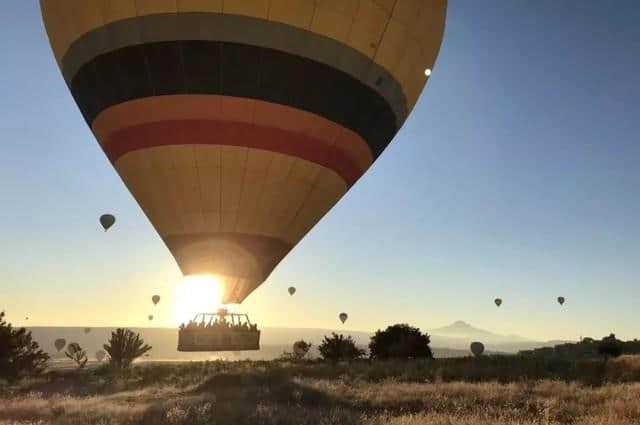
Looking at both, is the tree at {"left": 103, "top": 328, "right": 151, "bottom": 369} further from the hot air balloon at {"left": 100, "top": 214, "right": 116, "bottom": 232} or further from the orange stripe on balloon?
the orange stripe on balloon

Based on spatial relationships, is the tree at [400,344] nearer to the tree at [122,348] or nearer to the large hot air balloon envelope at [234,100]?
the tree at [122,348]

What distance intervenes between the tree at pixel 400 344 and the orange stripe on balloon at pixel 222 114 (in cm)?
1972

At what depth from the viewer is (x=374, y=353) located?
128ft

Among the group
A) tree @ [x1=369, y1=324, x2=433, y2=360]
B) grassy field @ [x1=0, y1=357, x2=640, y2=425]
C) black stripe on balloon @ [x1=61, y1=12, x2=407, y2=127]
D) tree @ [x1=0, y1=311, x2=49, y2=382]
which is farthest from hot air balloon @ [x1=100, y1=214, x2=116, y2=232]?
tree @ [x1=369, y1=324, x2=433, y2=360]

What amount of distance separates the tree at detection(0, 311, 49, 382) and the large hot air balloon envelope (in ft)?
52.4

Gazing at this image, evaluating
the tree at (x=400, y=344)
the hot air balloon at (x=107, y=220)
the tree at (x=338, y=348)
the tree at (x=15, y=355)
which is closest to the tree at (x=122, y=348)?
the tree at (x=15, y=355)

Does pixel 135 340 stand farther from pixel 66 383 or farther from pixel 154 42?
pixel 154 42

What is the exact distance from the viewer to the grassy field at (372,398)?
509 inches

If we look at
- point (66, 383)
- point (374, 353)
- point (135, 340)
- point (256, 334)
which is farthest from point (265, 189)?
point (135, 340)

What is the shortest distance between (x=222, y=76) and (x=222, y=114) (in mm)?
1281

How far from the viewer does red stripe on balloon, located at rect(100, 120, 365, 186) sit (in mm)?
19938

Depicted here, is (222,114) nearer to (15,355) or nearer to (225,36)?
(225,36)

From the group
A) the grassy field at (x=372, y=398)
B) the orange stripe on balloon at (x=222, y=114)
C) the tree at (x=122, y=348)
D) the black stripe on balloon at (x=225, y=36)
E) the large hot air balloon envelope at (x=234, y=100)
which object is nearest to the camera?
the grassy field at (x=372, y=398)

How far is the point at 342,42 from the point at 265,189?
19.5ft
